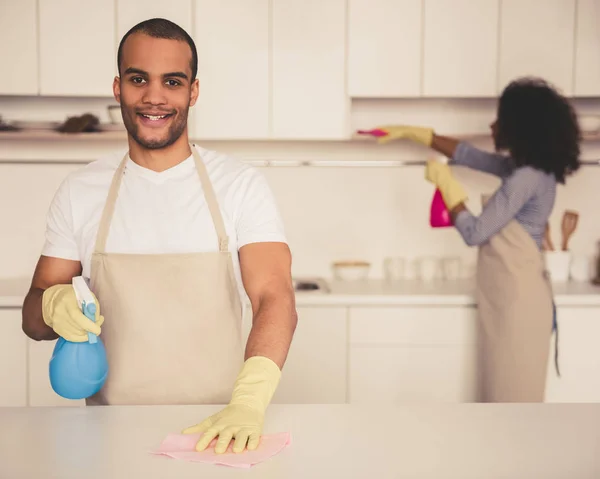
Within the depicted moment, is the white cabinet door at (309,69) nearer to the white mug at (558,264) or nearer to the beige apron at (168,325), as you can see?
the white mug at (558,264)

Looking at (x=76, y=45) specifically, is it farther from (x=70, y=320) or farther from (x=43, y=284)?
(x=70, y=320)

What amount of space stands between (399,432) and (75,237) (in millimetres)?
879

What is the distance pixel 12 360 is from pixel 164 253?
159cm

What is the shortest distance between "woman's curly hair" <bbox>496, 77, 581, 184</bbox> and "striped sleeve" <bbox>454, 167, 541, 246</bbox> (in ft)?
0.20

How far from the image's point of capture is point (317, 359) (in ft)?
10.0

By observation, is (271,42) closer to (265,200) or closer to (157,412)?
(265,200)

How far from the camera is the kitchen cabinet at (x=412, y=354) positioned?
10.0 ft

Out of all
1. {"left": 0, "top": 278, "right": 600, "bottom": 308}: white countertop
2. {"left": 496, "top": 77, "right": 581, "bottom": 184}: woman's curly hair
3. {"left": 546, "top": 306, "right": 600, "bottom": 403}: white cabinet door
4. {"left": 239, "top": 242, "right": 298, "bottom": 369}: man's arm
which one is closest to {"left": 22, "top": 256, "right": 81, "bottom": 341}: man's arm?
{"left": 239, "top": 242, "right": 298, "bottom": 369}: man's arm

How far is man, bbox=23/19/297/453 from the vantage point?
167cm

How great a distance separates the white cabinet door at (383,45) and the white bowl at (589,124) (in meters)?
0.73

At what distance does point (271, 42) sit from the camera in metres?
3.18

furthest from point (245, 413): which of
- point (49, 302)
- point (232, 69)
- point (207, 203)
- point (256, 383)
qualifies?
point (232, 69)

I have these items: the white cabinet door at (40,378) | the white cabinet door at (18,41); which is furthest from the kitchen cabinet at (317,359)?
the white cabinet door at (18,41)

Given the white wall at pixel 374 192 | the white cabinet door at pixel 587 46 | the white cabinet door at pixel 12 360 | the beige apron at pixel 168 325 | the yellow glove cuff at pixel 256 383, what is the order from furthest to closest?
1. the white wall at pixel 374 192
2. the white cabinet door at pixel 587 46
3. the white cabinet door at pixel 12 360
4. the beige apron at pixel 168 325
5. the yellow glove cuff at pixel 256 383
